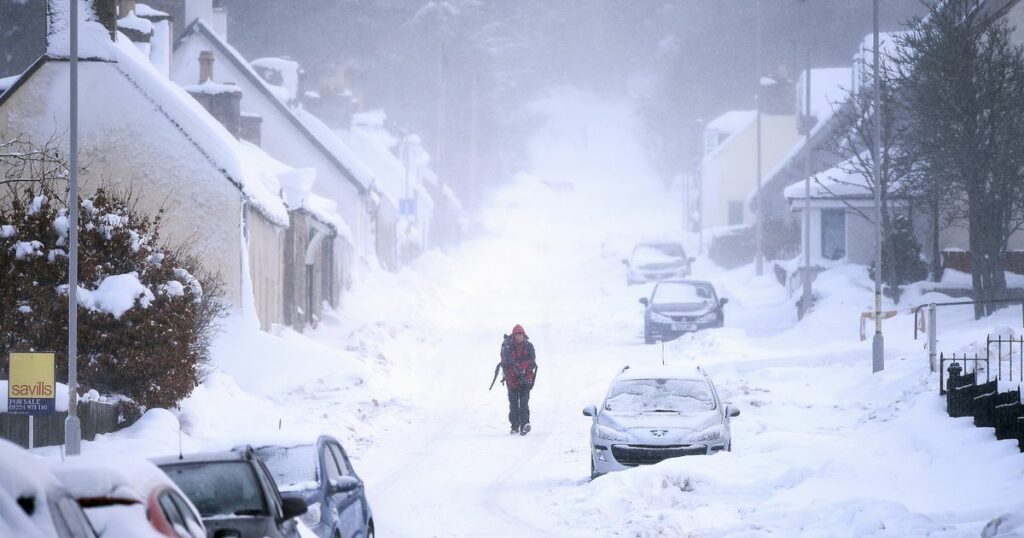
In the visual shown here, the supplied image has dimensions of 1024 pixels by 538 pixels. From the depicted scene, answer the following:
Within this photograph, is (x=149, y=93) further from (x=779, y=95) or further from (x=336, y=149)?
(x=779, y=95)

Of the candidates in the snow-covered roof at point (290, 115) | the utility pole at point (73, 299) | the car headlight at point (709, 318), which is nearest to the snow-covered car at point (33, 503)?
the utility pole at point (73, 299)

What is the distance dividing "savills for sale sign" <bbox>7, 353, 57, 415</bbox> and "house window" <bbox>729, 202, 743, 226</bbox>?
5837 centimetres

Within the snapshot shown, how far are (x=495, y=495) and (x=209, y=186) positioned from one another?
11.3m

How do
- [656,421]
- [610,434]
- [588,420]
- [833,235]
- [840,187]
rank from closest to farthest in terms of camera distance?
[610,434]
[656,421]
[588,420]
[840,187]
[833,235]

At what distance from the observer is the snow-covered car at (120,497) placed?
5.84m

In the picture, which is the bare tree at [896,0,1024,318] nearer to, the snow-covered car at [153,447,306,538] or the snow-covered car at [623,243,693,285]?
the snow-covered car at [623,243,693,285]

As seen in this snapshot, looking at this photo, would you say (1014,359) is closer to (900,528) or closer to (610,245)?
(900,528)

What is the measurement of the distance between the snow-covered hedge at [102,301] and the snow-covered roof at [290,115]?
21.7 meters

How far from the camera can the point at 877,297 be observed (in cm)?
2620

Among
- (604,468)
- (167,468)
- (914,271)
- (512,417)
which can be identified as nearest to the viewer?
(167,468)

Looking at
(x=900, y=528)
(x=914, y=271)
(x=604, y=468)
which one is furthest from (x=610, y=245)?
(x=900, y=528)

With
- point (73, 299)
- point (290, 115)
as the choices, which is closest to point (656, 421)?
point (73, 299)

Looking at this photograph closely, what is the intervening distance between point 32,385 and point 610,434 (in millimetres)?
6604

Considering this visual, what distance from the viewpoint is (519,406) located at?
2253 centimetres
